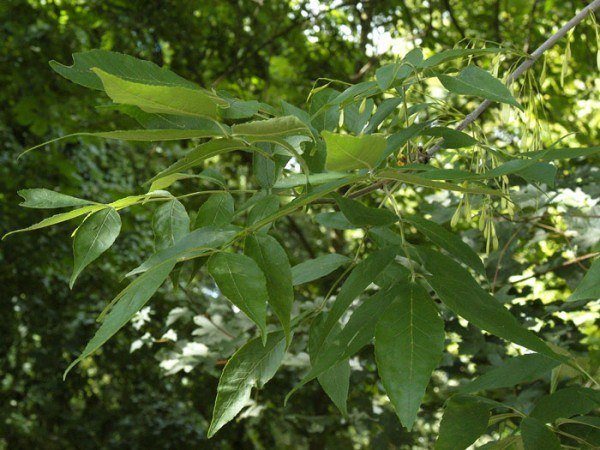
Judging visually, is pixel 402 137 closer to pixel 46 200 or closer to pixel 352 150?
pixel 352 150

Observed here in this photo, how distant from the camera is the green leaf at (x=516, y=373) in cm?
69

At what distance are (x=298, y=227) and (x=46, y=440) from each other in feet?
5.17

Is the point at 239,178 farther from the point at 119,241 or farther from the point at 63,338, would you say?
the point at 63,338

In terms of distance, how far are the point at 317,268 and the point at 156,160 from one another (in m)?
2.86

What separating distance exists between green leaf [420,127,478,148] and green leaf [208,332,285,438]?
23 cm

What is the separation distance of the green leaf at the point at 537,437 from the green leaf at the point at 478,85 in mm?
276

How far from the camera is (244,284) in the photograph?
52 cm

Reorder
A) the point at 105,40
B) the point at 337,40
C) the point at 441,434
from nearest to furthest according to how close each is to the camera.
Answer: the point at 441,434 < the point at 105,40 < the point at 337,40

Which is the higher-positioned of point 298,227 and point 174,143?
point 174,143

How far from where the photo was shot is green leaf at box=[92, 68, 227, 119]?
0.43 m

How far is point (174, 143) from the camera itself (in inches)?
137

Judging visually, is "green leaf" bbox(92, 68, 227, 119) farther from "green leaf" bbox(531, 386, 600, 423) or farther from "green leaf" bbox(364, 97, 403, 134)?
"green leaf" bbox(531, 386, 600, 423)

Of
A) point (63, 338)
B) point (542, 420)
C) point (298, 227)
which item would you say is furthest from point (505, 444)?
point (63, 338)

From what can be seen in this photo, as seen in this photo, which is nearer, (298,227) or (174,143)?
(298,227)
